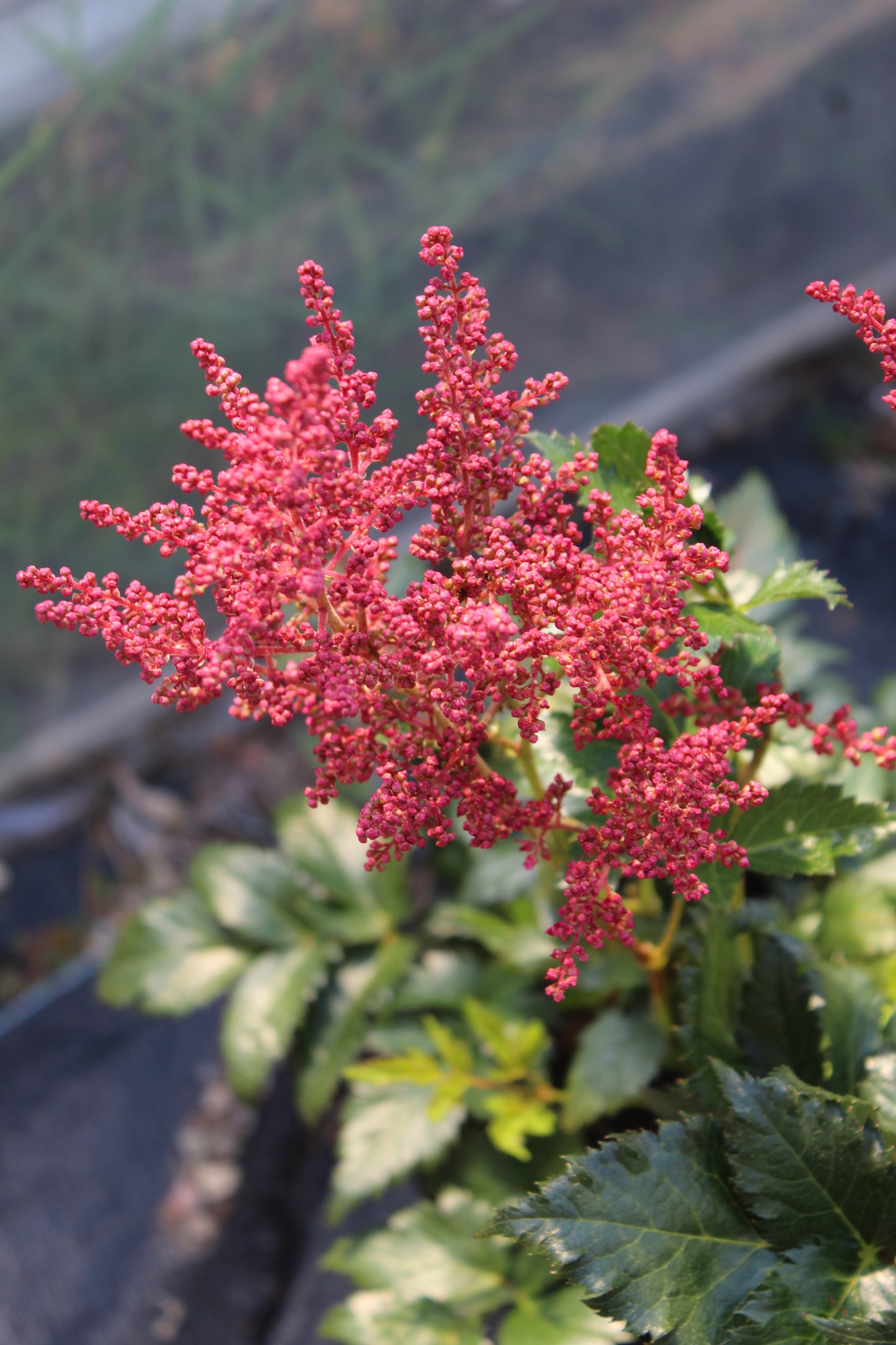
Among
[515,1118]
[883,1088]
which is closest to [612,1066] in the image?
[515,1118]

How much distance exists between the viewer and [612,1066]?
0.85 meters

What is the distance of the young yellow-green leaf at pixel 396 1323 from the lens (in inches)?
35.0

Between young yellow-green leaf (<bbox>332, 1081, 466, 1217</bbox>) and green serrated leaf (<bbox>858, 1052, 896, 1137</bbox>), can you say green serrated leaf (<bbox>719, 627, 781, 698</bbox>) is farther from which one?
young yellow-green leaf (<bbox>332, 1081, 466, 1217</bbox>)

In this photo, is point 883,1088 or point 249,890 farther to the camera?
point 249,890

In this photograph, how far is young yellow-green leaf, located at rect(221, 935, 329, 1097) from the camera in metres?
1.08

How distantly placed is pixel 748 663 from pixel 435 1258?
602mm

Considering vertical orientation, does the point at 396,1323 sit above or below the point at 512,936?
below

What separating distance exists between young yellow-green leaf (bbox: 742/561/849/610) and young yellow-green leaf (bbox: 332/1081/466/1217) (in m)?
0.52

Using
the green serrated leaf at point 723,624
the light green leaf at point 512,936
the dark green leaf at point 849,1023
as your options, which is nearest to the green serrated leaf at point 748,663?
the green serrated leaf at point 723,624

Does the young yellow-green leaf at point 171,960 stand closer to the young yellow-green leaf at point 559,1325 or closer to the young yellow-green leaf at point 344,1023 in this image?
the young yellow-green leaf at point 344,1023

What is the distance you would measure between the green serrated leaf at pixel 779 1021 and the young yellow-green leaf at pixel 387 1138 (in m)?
0.29

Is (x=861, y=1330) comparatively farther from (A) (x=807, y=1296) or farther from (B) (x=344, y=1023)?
(B) (x=344, y=1023)

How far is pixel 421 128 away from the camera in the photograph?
5.45 feet

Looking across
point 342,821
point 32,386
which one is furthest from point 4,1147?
point 32,386
